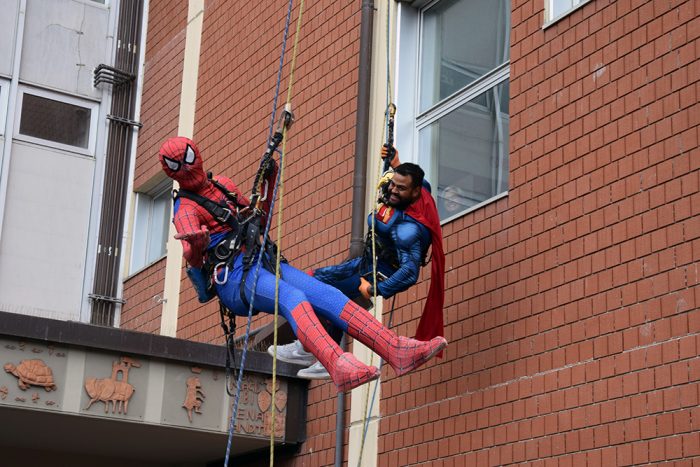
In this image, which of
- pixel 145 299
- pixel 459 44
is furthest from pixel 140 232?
pixel 459 44

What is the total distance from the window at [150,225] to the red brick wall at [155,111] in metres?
0.24

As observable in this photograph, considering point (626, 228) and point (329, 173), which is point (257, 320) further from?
point (626, 228)

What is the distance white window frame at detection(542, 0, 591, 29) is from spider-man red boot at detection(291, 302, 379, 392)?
2.79 meters

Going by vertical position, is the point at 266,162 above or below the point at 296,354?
above

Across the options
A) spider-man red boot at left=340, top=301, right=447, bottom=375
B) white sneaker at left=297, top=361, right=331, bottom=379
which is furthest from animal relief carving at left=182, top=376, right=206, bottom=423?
spider-man red boot at left=340, top=301, right=447, bottom=375

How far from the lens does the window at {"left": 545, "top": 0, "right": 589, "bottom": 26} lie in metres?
9.60

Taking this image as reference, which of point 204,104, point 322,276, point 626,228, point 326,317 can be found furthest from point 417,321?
point 204,104

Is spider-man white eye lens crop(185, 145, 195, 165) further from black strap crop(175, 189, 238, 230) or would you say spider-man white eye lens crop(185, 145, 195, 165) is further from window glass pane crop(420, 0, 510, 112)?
window glass pane crop(420, 0, 510, 112)

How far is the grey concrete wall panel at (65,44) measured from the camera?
1653 cm

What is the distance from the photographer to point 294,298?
28.9ft

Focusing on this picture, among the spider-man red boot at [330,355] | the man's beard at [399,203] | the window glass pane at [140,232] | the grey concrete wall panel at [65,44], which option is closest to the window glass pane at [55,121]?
the grey concrete wall panel at [65,44]

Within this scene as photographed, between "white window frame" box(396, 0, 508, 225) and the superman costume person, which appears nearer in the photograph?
the superman costume person

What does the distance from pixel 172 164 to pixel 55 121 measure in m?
7.71

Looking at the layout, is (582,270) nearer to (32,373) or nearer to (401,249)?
(401,249)
